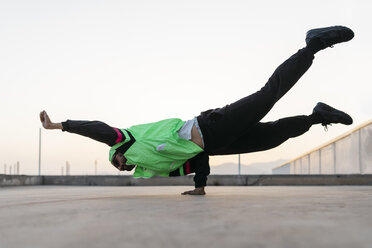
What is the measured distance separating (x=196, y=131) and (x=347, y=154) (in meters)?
11.9

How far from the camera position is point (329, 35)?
3539 mm

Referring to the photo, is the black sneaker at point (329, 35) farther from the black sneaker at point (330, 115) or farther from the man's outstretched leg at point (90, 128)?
the man's outstretched leg at point (90, 128)

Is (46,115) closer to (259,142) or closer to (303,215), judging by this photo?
(259,142)

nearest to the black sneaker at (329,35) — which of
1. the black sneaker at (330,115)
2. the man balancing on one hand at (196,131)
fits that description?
the man balancing on one hand at (196,131)

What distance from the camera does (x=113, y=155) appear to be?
134 inches

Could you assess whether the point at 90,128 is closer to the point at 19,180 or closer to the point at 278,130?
the point at 278,130

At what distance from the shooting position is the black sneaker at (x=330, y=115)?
3.92 metres

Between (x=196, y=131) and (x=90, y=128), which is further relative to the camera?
(x=196, y=131)

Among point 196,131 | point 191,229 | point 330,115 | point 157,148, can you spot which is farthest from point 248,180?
point 191,229

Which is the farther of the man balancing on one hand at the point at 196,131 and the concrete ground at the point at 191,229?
the man balancing on one hand at the point at 196,131

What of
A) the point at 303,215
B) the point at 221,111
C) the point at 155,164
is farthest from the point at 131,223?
the point at 221,111

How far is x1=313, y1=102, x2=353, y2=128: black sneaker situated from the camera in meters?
3.92

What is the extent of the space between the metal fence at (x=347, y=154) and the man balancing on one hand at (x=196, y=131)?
9163 millimetres

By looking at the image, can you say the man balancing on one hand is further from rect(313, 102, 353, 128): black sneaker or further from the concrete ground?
the concrete ground
